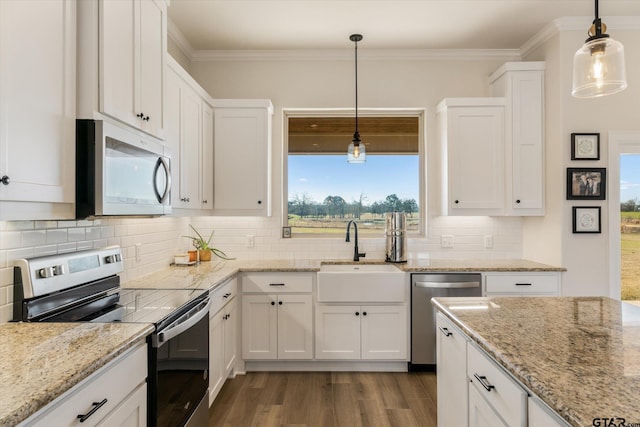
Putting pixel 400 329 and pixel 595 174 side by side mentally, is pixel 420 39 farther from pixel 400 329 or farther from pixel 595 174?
pixel 400 329

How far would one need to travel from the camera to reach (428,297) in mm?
3113

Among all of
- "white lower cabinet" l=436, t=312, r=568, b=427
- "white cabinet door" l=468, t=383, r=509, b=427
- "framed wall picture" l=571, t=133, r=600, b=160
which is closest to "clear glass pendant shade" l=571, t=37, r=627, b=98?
"white lower cabinet" l=436, t=312, r=568, b=427

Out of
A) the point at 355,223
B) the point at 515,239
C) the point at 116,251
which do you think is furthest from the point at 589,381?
the point at 515,239

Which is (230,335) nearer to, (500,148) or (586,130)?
(500,148)

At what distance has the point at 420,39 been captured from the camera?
3445mm

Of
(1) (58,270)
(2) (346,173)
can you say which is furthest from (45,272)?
(2) (346,173)

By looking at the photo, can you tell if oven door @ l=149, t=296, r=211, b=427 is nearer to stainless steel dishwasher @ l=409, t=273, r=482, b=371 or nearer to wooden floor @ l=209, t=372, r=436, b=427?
wooden floor @ l=209, t=372, r=436, b=427

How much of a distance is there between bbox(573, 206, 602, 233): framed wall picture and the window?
1.34 m

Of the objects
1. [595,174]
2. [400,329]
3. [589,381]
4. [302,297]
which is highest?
[595,174]

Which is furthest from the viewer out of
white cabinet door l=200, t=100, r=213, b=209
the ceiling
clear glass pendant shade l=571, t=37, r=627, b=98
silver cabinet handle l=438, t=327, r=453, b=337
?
white cabinet door l=200, t=100, r=213, b=209

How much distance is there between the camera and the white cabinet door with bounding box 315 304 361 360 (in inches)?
122

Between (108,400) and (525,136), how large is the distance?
3491 millimetres

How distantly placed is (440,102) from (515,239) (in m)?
1.50

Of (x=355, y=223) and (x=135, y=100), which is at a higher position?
(x=135, y=100)
